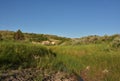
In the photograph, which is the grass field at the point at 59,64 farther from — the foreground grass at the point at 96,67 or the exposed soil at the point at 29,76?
the exposed soil at the point at 29,76

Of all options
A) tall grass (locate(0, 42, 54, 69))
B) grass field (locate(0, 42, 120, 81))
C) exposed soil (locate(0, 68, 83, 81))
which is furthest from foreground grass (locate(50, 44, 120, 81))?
tall grass (locate(0, 42, 54, 69))

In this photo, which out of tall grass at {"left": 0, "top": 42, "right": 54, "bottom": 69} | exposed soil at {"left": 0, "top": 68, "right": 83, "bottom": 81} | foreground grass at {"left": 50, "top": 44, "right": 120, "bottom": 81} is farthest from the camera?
foreground grass at {"left": 50, "top": 44, "right": 120, "bottom": 81}

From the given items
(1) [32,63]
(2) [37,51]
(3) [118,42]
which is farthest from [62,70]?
(3) [118,42]

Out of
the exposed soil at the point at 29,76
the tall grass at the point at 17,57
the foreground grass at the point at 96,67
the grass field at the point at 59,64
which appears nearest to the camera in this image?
the exposed soil at the point at 29,76

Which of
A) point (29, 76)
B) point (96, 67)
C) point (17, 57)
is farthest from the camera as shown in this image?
point (96, 67)

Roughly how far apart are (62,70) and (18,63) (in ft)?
6.79

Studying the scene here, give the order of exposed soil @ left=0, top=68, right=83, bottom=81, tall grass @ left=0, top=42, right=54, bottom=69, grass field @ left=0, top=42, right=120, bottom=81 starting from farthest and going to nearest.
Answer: grass field @ left=0, top=42, right=120, bottom=81 < tall grass @ left=0, top=42, right=54, bottom=69 < exposed soil @ left=0, top=68, right=83, bottom=81

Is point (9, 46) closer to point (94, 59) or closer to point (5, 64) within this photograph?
point (5, 64)

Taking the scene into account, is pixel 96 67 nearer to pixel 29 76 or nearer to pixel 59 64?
pixel 59 64

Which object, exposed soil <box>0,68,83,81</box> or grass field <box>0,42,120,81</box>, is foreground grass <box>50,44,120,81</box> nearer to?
grass field <box>0,42,120,81</box>

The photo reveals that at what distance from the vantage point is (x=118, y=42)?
21297mm

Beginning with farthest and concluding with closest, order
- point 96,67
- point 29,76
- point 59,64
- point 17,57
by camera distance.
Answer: point 96,67 < point 59,64 < point 17,57 < point 29,76

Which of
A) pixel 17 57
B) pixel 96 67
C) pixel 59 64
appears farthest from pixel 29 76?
pixel 96 67

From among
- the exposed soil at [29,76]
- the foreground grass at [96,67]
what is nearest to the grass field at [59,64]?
the foreground grass at [96,67]
